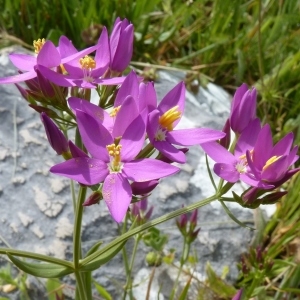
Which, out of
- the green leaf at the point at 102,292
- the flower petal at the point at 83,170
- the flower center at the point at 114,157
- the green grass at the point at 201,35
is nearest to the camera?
the flower petal at the point at 83,170

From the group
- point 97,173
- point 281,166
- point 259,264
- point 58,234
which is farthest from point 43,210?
point 281,166

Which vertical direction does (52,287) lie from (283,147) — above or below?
below

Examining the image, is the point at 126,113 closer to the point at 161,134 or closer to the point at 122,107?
the point at 122,107

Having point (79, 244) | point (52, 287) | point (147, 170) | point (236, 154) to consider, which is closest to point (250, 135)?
point (236, 154)

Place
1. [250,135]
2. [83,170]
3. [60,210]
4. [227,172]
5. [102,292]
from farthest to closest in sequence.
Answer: [60,210]
[102,292]
[250,135]
[227,172]
[83,170]

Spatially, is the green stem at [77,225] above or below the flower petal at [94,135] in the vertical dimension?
below

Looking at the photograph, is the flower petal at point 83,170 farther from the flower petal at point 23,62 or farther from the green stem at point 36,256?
the flower petal at point 23,62

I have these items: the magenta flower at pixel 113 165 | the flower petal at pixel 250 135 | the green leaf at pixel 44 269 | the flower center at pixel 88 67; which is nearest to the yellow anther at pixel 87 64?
the flower center at pixel 88 67
